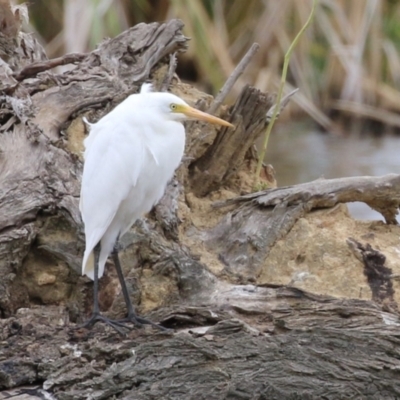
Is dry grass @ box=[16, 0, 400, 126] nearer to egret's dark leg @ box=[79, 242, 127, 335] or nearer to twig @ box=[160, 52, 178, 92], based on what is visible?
twig @ box=[160, 52, 178, 92]

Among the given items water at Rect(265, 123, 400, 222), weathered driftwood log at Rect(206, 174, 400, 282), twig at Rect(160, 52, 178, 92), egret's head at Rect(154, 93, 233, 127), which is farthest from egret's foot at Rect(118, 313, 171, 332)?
water at Rect(265, 123, 400, 222)

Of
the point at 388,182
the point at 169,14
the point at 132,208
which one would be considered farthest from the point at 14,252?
the point at 169,14

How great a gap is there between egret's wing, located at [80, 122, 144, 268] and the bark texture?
256 mm

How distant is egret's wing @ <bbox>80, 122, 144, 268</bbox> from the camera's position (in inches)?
133

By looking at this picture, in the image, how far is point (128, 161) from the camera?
11.1ft

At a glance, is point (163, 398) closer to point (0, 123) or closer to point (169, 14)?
point (0, 123)

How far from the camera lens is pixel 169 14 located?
10.1 m

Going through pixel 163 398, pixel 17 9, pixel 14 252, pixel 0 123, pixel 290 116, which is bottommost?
pixel 290 116

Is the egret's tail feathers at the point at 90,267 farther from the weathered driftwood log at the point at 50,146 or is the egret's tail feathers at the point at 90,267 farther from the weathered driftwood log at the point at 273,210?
the weathered driftwood log at the point at 273,210

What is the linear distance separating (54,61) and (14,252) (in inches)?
44.4

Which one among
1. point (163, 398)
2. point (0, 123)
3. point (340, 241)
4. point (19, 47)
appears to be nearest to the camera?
point (163, 398)

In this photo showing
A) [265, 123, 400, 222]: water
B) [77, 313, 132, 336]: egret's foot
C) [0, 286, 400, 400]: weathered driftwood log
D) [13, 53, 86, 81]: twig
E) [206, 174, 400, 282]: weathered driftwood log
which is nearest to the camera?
[0, 286, 400, 400]: weathered driftwood log

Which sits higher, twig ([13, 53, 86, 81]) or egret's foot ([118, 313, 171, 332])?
twig ([13, 53, 86, 81])

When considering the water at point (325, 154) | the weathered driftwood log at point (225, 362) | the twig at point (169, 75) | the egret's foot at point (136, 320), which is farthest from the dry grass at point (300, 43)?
the weathered driftwood log at point (225, 362)
